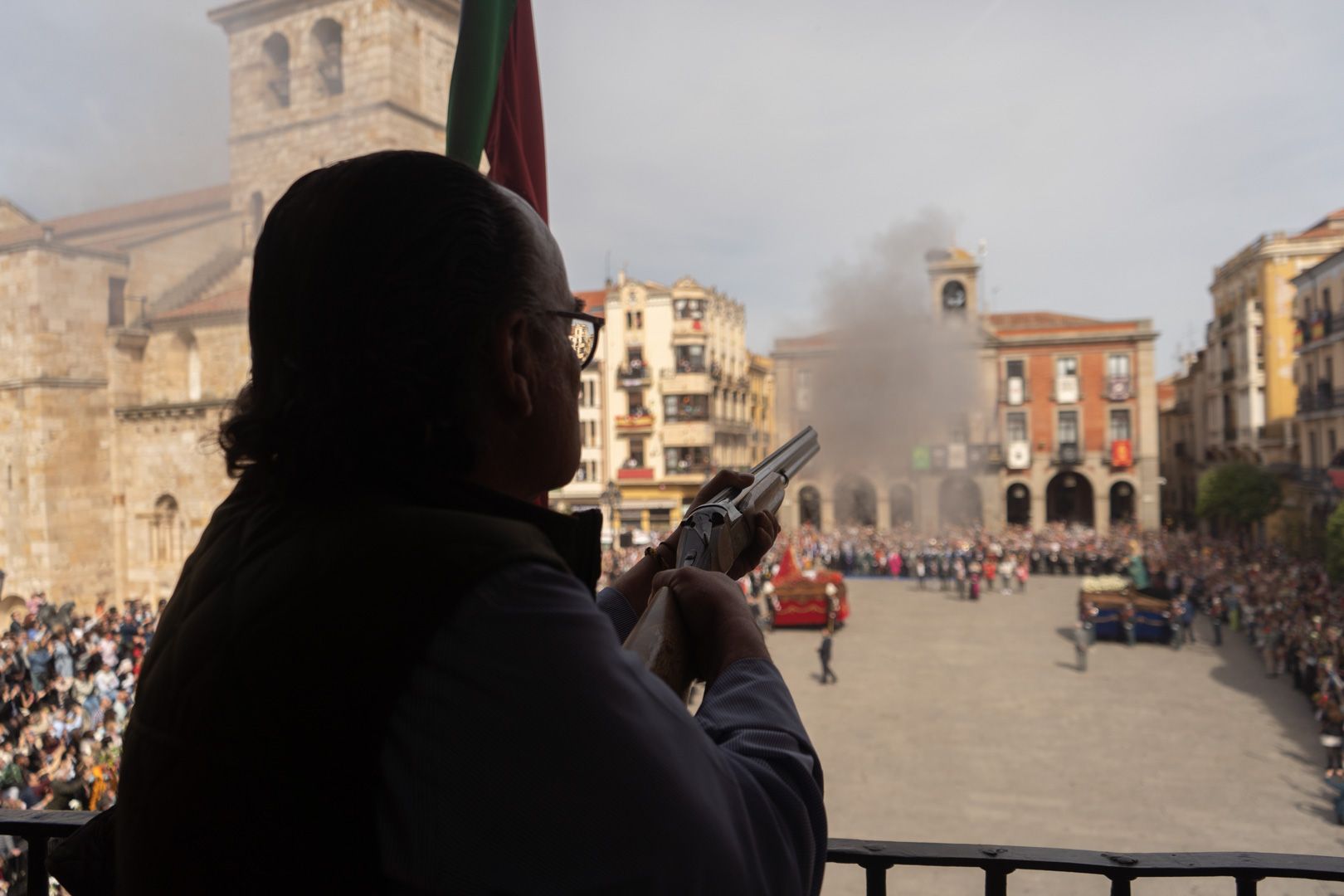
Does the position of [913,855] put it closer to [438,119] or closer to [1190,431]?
[438,119]

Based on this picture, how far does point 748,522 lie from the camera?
215 cm

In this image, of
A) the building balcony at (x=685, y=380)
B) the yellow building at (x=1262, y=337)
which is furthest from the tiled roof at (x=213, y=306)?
the yellow building at (x=1262, y=337)

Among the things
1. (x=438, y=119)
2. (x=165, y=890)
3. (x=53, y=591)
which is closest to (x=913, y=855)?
(x=165, y=890)

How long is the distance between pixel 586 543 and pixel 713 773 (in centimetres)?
31

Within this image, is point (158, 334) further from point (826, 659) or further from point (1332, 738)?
point (1332, 738)

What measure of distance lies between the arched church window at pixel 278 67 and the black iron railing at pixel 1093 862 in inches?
945

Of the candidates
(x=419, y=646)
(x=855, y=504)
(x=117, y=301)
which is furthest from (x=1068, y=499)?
(x=419, y=646)

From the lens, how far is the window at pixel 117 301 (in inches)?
885

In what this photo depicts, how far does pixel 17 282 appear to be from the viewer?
2091 centimetres

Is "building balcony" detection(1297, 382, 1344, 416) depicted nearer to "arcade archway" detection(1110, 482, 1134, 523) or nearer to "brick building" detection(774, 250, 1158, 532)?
"brick building" detection(774, 250, 1158, 532)

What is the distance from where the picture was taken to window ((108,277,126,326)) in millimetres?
22484

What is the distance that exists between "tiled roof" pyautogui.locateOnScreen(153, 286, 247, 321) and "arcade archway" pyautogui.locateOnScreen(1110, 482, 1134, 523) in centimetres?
3981

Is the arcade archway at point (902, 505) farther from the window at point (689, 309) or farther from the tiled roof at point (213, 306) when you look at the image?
the tiled roof at point (213, 306)

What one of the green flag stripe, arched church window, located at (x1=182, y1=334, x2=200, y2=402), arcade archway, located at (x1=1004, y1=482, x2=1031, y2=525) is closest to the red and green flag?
the green flag stripe
